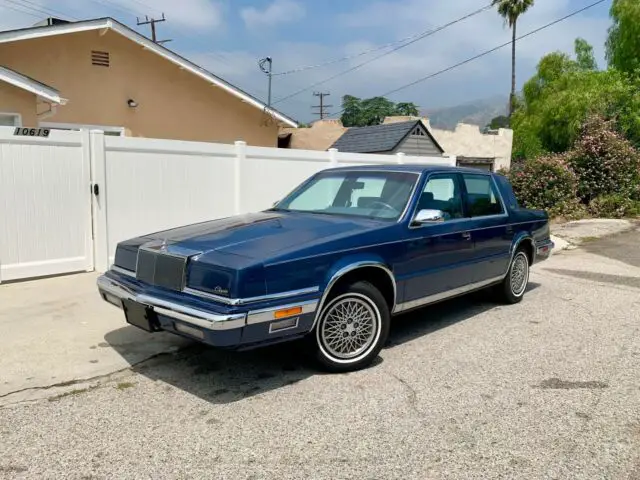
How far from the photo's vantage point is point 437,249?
5.18 metres

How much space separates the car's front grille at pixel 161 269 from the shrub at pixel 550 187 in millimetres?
14593

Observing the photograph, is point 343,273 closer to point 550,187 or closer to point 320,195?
point 320,195

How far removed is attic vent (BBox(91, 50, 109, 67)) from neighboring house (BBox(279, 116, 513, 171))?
7.51m

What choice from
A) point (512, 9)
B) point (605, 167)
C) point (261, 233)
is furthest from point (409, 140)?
point (512, 9)

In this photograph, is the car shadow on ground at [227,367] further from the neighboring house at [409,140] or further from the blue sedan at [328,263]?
the neighboring house at [409,140]

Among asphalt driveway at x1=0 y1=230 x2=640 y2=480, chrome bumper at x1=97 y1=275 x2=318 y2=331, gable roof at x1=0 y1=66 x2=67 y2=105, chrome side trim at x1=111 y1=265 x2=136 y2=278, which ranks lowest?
asphalt driveway at x1=0 y1=230 x2=640 y2=480

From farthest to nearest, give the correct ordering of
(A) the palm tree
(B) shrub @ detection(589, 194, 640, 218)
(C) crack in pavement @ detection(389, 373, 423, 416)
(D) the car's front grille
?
(A) the palm tree → (B) shrub @ detection(589, 194, 640, 218) → (D) the car's front grille → (C) crack in pavement @ detection(389, 373, 423, 416)

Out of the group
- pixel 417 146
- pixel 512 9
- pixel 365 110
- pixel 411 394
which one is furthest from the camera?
pixel 365 110

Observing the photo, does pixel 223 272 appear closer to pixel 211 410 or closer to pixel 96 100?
pixel 211 410

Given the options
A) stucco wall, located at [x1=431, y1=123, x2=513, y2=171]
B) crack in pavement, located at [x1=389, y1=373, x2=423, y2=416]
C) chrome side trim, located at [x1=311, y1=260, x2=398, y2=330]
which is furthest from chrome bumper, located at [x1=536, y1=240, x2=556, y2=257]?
stucco wall, located at [x1=431, y1=123, x2=513, y2=171]

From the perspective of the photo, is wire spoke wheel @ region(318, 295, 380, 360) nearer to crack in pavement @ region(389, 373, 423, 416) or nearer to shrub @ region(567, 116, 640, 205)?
crack in pavement @ region(389, 373, 423, 416)

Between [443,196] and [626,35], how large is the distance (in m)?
23.5

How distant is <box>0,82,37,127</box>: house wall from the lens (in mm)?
9727

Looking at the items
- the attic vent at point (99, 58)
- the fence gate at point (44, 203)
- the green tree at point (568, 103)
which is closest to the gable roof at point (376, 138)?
the green tree at point (568, 103)
